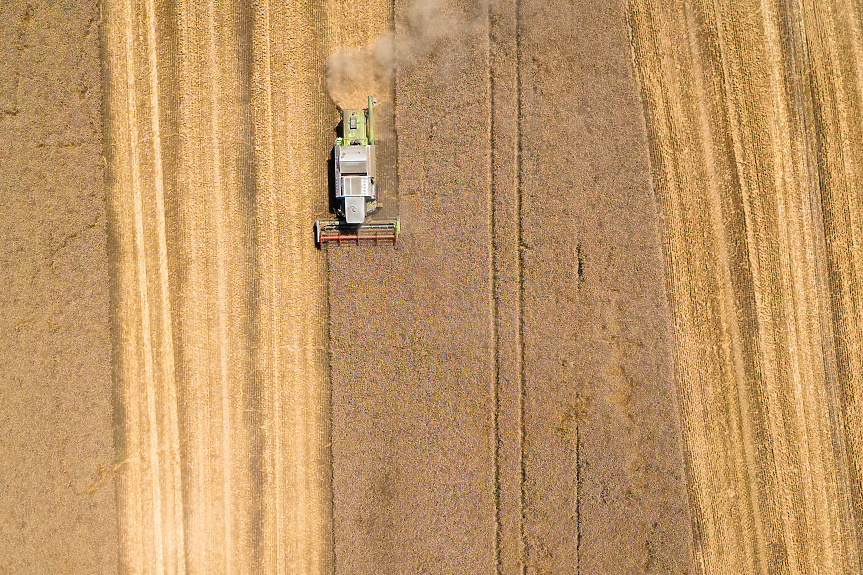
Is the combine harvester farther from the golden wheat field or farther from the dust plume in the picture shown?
the dust plume

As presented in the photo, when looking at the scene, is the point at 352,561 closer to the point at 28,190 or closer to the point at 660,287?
the point at 660,287

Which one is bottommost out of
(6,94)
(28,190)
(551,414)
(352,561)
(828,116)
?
(352,561)

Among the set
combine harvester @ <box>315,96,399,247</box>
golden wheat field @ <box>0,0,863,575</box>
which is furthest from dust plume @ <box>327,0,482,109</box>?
combine harvester @ <box>315,96,399,247</box>

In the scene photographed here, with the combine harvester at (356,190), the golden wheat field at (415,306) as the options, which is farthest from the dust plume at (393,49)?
the combine harvester at (356,190)

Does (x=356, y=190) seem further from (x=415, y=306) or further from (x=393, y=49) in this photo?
(x=393, y=49)

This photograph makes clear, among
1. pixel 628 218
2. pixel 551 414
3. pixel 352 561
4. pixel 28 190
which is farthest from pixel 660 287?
pixel 28 190

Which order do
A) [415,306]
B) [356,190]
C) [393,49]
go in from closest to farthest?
[356,190] → [415,306] → [393,49]

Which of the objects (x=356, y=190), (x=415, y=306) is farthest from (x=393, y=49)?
(x=415, y=306)
